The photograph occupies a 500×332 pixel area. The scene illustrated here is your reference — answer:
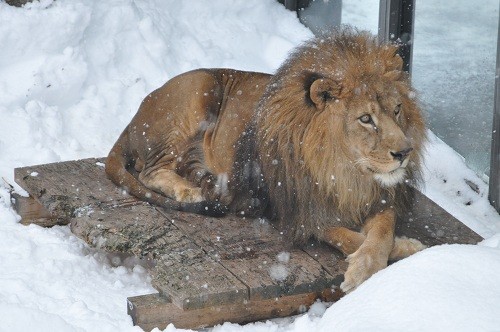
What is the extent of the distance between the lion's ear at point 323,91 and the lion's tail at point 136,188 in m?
0.81

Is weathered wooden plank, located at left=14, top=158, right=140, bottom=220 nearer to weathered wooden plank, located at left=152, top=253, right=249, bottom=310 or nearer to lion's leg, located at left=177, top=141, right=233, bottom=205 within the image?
lion's leg, located at left=177, top=141, right=233, bottom=205

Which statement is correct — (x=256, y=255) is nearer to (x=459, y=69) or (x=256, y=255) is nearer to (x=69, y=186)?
(x=69, y=186)

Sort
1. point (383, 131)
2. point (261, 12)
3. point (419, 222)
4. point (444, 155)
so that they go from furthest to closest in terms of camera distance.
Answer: point (261, 12) → point (444, 155) → point (419, 222) → point (383, 131)

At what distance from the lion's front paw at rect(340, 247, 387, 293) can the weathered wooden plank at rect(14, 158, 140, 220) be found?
1.30 meters

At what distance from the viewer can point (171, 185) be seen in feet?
17.0

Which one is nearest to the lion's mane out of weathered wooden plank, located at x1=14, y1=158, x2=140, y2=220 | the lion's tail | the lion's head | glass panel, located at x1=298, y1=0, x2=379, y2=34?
the lion's head

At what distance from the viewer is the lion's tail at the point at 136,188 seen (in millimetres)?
4945

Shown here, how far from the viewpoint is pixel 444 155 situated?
607cm

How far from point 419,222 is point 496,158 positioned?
0.83 meters

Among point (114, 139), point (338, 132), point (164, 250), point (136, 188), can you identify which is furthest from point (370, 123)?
point (114, 139)

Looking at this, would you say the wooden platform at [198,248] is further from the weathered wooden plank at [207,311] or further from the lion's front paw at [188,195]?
→ the lion's front paw at [188,195]

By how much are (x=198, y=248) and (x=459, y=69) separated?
2264mm

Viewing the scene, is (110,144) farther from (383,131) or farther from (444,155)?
(383,131)

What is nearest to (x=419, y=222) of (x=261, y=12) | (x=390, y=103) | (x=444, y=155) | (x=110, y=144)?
(x=390, y=103)
